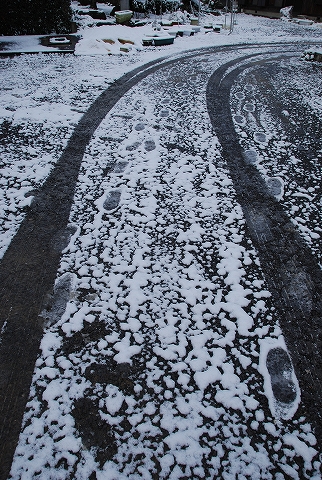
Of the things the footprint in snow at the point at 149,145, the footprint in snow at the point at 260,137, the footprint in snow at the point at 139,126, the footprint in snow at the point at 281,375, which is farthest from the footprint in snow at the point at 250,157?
the footprint in snow at the point at 281,375

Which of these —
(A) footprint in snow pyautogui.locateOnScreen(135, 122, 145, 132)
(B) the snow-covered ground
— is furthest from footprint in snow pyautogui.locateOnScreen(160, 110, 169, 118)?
(B) the snow-covered ground

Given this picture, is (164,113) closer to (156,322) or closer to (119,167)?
(119,167)

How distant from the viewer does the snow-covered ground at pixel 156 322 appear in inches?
45.0

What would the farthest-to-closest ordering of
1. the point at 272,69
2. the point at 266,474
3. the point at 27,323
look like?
the point at 272,69 < the point at 27,323 < the point at 266,474

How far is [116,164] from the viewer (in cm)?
290

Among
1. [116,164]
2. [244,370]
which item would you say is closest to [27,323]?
[244,370]

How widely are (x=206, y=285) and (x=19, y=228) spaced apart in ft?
4.71

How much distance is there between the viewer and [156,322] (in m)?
1.59

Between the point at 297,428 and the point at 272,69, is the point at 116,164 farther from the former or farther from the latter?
the point at 272,69

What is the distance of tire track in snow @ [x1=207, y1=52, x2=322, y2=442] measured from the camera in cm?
137

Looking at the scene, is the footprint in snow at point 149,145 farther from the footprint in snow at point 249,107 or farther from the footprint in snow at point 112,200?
the footprint in snow at point 249,107

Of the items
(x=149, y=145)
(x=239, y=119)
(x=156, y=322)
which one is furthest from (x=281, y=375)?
(x=239, y=119)

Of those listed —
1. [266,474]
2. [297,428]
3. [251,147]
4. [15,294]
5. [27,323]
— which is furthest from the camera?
[251,147]

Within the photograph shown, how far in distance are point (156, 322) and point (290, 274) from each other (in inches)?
36.8
